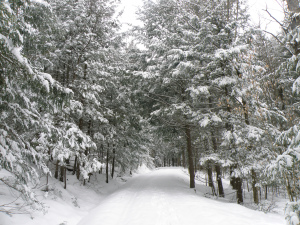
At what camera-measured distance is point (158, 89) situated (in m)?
13.2

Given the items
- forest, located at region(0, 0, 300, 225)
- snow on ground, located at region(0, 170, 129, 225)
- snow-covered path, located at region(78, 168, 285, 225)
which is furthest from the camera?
snow on ground, located at region(0, 170, 129, 225)

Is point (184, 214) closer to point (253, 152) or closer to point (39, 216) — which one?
point (253, 152)

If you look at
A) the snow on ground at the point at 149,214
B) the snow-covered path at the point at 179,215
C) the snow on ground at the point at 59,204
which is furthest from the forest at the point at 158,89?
the snow-covered path at the point at 179,215

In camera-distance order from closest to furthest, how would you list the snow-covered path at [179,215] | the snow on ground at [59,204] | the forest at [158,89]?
the forest at [158,89]
the snow-covered path at [179,215]
the snow on ground at [59,204]

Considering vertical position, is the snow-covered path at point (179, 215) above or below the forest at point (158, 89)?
below

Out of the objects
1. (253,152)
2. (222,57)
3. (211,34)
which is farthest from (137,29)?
(253,152)

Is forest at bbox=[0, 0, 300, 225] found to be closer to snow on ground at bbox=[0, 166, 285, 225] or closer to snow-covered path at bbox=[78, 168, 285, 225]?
snow on ground at bbox=[0, 166, 285, 225]

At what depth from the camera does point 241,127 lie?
830cm

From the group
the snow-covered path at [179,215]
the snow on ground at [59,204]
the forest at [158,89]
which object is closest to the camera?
the forest at [158,89]

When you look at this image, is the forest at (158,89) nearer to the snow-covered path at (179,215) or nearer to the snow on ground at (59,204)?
the snow on ground at (59,204)

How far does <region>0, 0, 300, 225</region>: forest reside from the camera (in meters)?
4.64

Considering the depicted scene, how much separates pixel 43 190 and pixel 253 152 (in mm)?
9874

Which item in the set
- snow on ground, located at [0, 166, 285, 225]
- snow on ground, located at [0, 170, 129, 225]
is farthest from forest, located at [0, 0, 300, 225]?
snow on ground, located at [0, 166, 285, 225]

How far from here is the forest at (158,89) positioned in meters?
4.64
